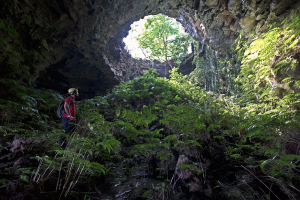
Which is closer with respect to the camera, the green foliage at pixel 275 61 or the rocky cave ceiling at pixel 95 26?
the green foliage at pixel 275 61

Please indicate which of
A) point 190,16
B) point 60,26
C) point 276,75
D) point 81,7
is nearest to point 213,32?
point 190,16

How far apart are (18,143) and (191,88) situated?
7028mm

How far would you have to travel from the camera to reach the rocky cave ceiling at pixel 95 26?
17.3ft

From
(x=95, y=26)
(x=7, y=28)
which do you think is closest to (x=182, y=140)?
(x=7, y=28)

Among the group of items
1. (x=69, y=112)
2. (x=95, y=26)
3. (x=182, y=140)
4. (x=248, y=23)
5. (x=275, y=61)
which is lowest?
(x=182, y=140)

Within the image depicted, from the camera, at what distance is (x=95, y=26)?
8055 mm

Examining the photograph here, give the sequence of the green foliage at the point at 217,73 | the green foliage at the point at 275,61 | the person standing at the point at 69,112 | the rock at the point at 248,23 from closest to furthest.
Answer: the person standing at the point at 69,112 < the green foliage at the point at 275,61 < the rock at the point at 248,23 < the green foliage at the point at 217,73

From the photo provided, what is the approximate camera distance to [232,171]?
3.67 metres

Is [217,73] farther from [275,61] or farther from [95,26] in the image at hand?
[95,26]

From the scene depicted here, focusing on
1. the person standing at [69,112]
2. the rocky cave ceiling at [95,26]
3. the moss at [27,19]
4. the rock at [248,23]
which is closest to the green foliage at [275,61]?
the rocky cave ceiling at [95,26]

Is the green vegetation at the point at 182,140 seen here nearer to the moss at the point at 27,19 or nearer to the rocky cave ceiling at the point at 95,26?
the rocky cave ceiling at the point at 95,26

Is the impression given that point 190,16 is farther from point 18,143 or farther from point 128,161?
point 18,143

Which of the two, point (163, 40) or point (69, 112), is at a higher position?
point (163, 40)

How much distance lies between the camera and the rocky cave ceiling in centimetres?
528
